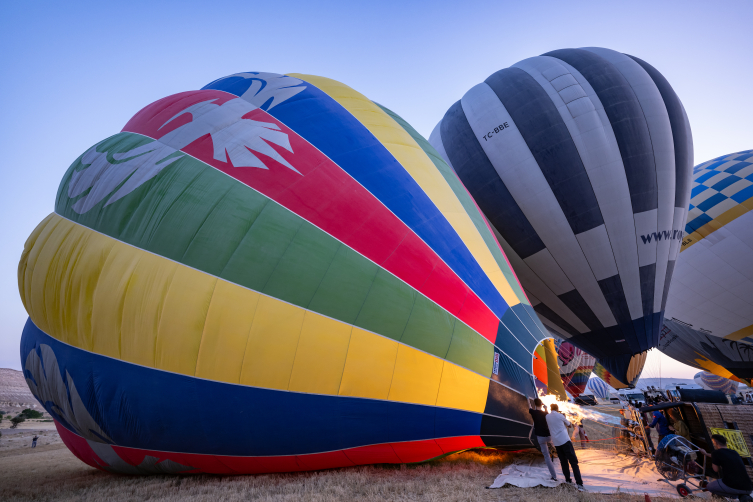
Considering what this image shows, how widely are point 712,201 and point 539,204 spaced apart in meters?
9.77

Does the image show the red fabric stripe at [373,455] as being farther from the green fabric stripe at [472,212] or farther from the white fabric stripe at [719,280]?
the white fabric stripe at [719,280]

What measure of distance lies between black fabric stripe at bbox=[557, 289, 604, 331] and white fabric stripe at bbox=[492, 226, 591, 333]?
0.12 m

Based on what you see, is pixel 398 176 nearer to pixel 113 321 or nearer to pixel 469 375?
pixel 469 375

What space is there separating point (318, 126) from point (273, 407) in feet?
11.8

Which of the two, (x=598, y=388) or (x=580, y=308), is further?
(x=598, y=388)

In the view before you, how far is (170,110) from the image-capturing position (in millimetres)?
5699

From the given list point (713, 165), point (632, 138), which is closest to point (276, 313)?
point (632, 138)

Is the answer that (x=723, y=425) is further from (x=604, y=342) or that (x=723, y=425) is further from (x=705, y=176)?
(x=705, y=176)

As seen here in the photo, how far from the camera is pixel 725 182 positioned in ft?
45.5

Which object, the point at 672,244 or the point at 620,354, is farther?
the point at 620,354

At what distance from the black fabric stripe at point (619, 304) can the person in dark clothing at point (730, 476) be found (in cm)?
605

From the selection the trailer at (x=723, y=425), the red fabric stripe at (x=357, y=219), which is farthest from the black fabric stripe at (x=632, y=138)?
the red fabric stripe at (x=357, y=219)

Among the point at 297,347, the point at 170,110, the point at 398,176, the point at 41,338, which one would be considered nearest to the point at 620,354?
the point at 398,176

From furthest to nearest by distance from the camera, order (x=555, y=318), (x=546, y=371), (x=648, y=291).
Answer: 1. (x=555, y=318)
2. (x=648, y=291)
3. (x=546, y=371)
